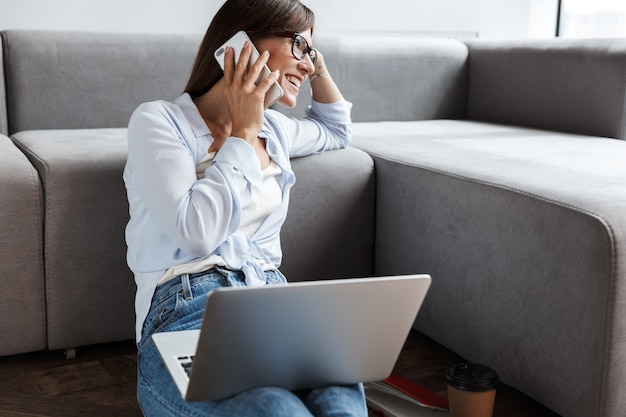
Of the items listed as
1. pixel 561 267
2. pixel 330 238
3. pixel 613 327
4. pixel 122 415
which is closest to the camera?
pixel 613 327

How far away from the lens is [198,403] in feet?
3.59

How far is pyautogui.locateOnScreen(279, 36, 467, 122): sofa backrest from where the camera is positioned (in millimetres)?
2924

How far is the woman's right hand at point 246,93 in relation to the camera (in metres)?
1.46

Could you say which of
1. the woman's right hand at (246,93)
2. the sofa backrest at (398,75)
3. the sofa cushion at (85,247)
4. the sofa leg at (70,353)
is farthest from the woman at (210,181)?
the sofa backrest at (398,75)

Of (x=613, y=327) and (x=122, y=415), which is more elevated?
(x=613, y=327)

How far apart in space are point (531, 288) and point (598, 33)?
8.79ft

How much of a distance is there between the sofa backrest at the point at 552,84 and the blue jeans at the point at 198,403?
1568 mm

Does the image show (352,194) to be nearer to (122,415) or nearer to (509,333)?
(509,333)

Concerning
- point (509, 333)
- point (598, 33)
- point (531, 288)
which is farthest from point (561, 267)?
point (598, 33)

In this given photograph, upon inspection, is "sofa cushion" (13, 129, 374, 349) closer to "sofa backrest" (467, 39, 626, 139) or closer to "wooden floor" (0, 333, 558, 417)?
"wooden floor" (0, 333, 558, 417)

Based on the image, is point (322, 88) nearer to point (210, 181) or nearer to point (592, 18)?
point (210, 181)

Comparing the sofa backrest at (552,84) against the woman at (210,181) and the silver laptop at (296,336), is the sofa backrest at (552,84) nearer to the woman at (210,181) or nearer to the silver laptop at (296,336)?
the woman at (210,181)

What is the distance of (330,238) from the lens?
7.04ft

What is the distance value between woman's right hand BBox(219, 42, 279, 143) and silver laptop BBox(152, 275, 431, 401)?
46cm
